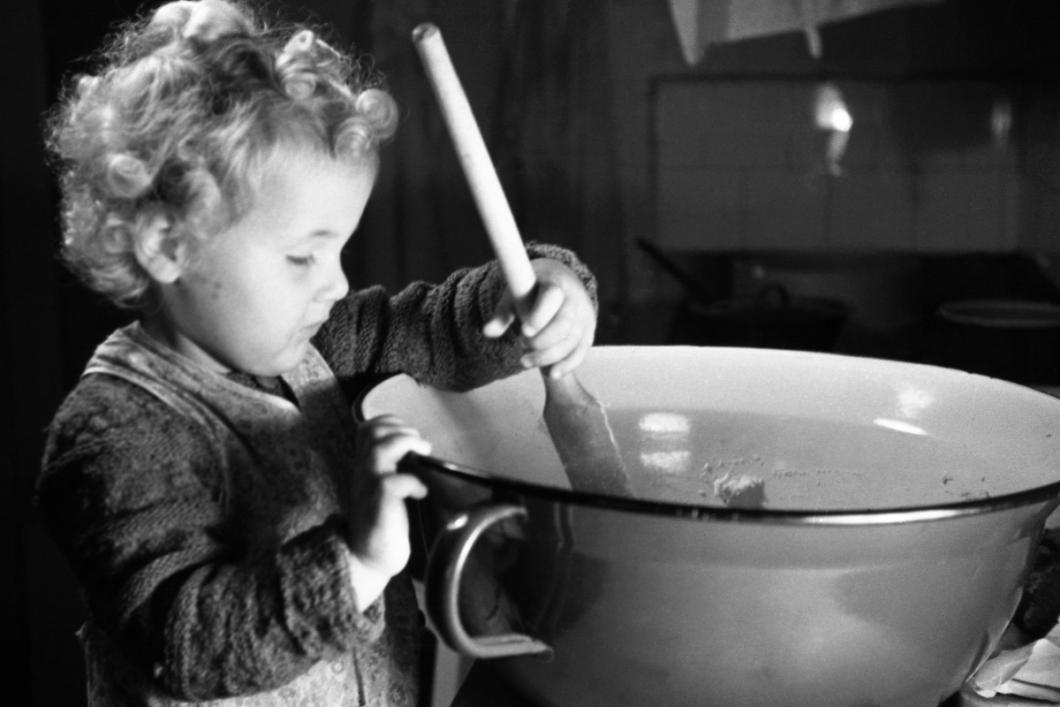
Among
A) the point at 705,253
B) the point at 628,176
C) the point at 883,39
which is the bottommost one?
the point at 705,253

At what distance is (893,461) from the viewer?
0.64 meters

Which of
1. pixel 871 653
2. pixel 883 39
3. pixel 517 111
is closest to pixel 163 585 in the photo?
pixel 871 653

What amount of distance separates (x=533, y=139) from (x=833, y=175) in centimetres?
51

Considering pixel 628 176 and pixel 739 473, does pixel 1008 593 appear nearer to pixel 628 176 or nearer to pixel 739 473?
pixel 739 473

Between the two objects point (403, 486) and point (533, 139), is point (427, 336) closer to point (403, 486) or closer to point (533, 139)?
point (403, 486)

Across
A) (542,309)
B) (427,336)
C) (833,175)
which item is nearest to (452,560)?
(542,309)

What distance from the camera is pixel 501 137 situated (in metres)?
1.87

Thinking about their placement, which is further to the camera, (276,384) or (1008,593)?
(276,384)

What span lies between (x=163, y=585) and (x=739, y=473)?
312 millimetres

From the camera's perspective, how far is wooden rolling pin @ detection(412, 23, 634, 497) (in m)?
0.56

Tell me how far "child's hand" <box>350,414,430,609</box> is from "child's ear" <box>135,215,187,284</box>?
0.16 meters

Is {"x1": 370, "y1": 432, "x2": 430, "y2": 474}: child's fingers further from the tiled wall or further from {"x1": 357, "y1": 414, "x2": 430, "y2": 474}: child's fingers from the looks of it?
the tiled wall

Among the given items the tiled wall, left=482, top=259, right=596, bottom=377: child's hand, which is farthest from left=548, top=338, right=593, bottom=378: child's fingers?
the tiled wall

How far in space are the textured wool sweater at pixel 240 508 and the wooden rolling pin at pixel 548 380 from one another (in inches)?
3.5
